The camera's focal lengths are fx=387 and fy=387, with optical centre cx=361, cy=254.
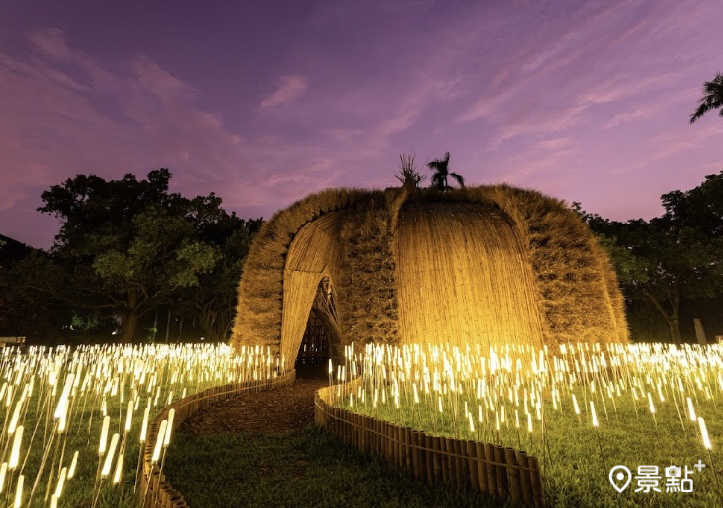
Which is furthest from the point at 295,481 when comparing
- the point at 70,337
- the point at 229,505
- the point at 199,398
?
the point at 70,337

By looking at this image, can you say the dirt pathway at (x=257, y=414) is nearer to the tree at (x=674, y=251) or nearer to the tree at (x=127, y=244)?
the tree at (x=127, y=244)

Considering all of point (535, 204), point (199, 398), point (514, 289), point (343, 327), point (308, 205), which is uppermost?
point (308, 205)

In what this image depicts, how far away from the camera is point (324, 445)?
5160 millimetres

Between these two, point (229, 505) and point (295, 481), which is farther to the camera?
point (295, 481)

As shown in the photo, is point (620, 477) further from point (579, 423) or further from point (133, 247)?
point (133, 247)

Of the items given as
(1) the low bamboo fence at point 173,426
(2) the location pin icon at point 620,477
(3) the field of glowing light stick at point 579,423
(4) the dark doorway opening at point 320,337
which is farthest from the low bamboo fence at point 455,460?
(4) the dark doorway opening at point 320,337

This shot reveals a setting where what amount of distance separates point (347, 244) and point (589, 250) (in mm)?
5717

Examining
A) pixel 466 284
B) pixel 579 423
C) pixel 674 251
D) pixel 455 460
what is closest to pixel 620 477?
pixel 455 460

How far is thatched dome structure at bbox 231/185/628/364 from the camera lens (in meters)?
8.45

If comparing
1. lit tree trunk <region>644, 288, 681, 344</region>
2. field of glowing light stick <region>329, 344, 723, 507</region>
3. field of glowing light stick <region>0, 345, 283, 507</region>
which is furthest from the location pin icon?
lit tree trunk <region>644, 288, 681, 344</region>

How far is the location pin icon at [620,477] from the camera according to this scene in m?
3.56

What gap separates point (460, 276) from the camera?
8.95 meters

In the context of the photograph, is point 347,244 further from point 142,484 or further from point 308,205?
point 142,484

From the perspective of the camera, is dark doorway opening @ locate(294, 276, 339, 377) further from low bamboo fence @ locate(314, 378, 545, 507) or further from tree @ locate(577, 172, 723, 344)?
tree @ locate(577, 172, 723, 344)
